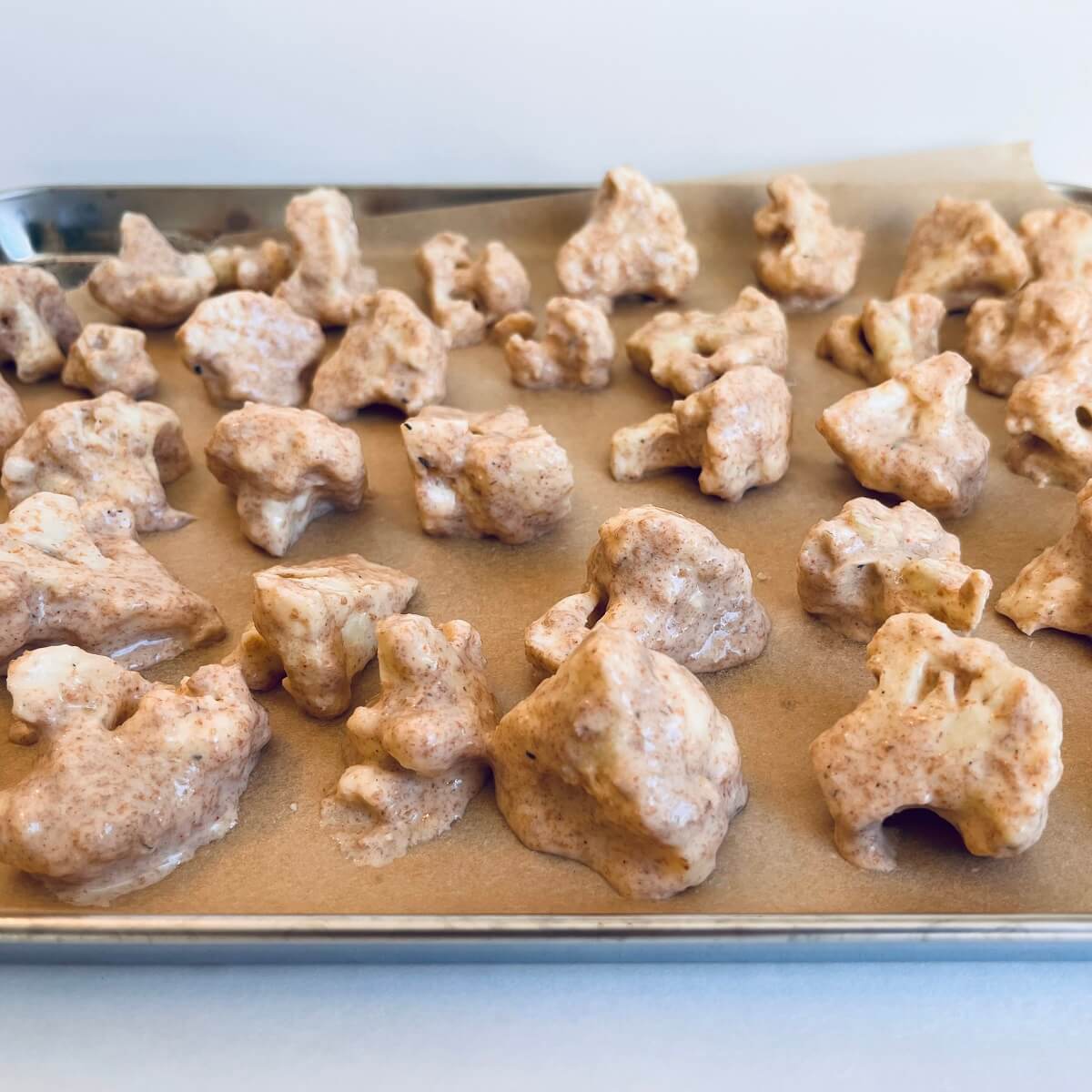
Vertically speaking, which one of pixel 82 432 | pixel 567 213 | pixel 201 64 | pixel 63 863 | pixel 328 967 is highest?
pixel 201 64

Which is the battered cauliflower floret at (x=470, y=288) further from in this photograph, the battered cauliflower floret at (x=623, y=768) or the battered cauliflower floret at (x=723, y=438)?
the battered cauliflower floret at (x=623, y=768)

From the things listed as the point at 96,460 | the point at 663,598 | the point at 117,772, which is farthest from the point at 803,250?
the point at 117,772

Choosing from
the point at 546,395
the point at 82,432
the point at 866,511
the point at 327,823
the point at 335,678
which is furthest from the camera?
the point at 546,395

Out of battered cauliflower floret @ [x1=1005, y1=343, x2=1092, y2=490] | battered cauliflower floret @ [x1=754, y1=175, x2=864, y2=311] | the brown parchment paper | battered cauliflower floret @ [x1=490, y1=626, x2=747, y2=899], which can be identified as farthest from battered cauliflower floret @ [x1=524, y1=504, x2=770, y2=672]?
battered cauliflower floret @ [x1=754, y1=175, x2=864, y2=311]

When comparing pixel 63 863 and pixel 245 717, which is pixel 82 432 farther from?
pixel 63 863

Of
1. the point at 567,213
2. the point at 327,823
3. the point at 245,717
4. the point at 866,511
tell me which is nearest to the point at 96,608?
the point at 245,717

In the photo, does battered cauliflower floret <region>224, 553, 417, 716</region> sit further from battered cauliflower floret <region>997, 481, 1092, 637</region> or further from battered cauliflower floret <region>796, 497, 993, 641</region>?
battered cauliflower floret <region>997, 481, 1092, 637</region>

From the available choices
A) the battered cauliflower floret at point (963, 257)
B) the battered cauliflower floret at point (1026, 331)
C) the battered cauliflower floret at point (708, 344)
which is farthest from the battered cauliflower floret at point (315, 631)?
the battered cauliflower floret at point (963, 257)
